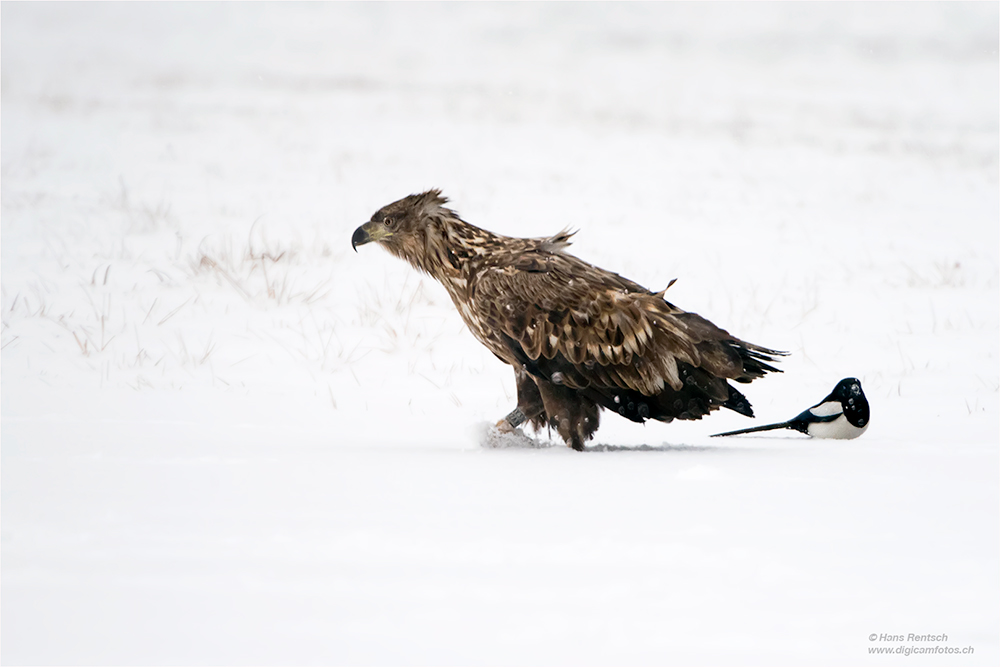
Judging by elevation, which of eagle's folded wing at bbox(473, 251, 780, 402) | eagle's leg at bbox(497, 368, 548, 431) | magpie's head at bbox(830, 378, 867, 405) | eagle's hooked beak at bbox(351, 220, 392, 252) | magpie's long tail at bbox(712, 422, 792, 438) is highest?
eagle's hooked beak at bbox(351, 220, 392, 252)

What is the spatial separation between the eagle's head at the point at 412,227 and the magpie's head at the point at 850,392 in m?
2.15

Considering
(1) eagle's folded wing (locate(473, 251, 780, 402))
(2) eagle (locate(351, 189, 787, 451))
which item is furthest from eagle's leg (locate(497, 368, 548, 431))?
(1) eagle's folded wing (locate(473, 251, 780, 402))

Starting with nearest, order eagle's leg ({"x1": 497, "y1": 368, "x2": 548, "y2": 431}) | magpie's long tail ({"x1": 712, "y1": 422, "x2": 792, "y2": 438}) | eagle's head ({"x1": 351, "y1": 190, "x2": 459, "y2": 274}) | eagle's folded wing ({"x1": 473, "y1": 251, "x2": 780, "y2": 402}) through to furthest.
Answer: eagle's folded wing ({"x1": 473, "y1": 251, "x2": 780, "y2": 402}), eagle's leg ({"x1": 497, "y1": 368, "x2": 548, "y2": 431}), eagle's head ({"x1": 351, "y1": 190, "x2": 459, "y2": 274}), magpie's long tail ({"x1": 712, "y1": 422, "x2": 792, "y2": 438})

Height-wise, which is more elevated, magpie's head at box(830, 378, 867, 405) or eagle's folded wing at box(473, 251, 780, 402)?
eagle's folded wing at box(473, 251, 780, 402)

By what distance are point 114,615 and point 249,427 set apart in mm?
2342

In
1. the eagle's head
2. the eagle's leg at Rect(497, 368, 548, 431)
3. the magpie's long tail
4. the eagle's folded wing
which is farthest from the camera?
the magpie's long tail

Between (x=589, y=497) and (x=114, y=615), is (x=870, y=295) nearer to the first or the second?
(x=589, y=497)

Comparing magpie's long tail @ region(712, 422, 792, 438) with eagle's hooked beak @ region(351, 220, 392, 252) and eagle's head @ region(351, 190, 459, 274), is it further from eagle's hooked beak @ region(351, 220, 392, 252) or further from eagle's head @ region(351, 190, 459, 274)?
eagle's hooked beak @ region(351, 220, 392, 252)

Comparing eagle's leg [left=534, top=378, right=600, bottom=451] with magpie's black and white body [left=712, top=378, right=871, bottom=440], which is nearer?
eagle's leg [left=534, top=378, right=600, bottom=451]

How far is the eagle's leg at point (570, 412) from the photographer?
175 inches

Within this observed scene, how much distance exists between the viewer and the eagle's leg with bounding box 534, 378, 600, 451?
14.6 ft

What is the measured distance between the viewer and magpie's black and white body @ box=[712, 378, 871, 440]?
4812mm

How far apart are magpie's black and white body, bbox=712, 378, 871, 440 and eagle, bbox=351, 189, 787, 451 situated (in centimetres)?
51

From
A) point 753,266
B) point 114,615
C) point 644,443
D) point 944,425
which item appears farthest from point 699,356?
point 753,266
